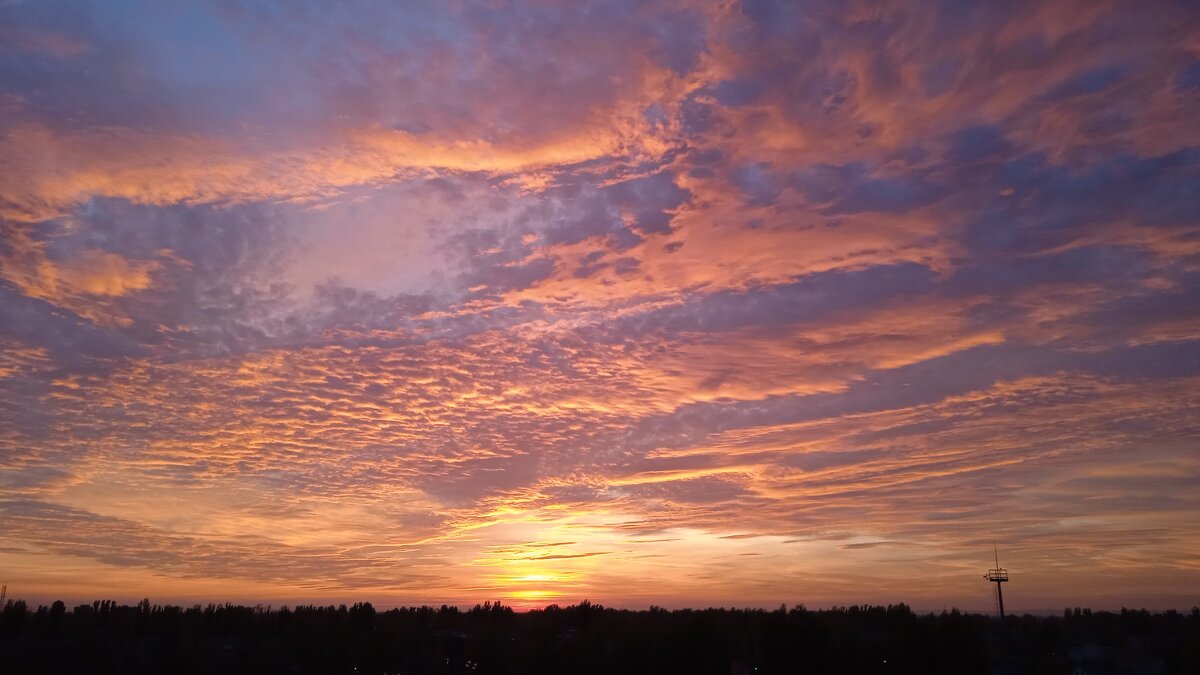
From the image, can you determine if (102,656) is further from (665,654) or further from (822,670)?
(822,670)

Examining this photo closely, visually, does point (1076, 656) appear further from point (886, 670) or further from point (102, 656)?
point (102, 656)

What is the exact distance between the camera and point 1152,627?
43.8 meters

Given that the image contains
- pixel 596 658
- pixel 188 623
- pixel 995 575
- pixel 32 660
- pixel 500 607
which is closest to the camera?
pixel 32 660

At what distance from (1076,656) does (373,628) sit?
26714 millimetres

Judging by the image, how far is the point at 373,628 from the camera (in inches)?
1296

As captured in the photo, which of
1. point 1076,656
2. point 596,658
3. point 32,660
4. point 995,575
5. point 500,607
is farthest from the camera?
point 995,575

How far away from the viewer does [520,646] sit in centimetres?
3072

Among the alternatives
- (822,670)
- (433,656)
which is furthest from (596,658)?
(822,670)

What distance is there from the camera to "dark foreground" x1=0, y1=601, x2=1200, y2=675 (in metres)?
27.2

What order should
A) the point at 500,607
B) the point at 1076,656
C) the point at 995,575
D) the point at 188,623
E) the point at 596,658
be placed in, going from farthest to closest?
the point at 995,575 < the point at 500,607 < the point at 1076,656 < the point at 188,623 < the point at 596,658

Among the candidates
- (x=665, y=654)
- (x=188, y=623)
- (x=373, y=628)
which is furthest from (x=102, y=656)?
(x=665, y=654)

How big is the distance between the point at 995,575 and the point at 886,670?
4445 centimetres

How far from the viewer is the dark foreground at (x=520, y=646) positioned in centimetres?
2725

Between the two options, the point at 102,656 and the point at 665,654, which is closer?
the point at 102,656
